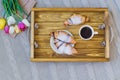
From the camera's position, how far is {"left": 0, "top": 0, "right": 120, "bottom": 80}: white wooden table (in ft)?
3.81

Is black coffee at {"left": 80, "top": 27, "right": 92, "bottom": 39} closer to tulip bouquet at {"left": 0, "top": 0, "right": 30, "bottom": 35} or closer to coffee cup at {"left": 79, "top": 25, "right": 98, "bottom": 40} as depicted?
coffee cup at {"left": 79, "top": 25, "right": 98, "bottom": 40}

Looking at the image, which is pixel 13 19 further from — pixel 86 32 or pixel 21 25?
pixel 86 32

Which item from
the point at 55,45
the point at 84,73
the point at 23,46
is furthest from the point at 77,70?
the point at 23,46

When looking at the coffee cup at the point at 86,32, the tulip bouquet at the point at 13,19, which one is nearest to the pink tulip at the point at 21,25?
the tulip bouquet at the point at 13,19

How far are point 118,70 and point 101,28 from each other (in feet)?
0.63

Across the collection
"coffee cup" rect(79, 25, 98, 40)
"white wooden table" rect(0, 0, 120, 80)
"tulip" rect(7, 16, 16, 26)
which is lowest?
"white wooden table" rect(0, 0, 120, 80)

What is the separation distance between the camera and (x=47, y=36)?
116cm

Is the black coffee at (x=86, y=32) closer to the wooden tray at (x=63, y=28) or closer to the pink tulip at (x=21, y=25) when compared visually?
the wooden tray at (x=63, y=28)

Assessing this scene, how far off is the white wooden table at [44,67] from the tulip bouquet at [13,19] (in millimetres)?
34

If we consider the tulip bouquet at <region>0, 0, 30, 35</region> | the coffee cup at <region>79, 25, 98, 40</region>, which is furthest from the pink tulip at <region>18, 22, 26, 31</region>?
the coffee cup at <region>79, 25, 98, 40</region>

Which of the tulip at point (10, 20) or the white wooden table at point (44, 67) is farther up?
the tulip at point (10, 20)

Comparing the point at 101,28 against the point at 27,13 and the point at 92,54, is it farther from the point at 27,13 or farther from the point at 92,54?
the point at 27,13

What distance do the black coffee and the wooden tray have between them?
2cm

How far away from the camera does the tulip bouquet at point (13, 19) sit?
1.16 m
